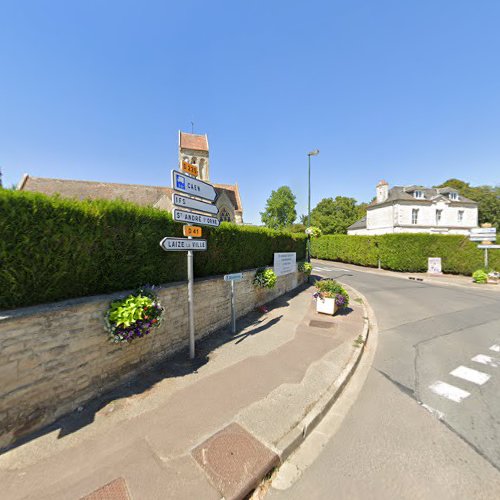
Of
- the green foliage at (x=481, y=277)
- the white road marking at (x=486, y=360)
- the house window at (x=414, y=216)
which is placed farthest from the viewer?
the house window at (x=414, y=216)

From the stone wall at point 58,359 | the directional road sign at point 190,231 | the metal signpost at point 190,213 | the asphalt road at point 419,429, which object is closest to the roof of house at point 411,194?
the asphalt road at point 419,429

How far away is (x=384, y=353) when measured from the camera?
5.40 m

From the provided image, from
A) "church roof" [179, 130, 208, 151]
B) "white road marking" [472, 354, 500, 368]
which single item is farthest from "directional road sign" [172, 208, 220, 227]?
"church roof" [179, 130, 208, 151]

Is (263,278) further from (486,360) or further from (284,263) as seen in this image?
(486,360)

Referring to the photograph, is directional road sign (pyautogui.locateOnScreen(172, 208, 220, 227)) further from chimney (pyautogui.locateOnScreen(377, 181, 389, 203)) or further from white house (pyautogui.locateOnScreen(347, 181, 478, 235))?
chimney (pyautogui.locateOnScreen(377, 181, 389, 203))

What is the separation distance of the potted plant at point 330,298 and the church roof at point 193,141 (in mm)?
30949

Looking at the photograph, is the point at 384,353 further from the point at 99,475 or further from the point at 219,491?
the point at 99,475

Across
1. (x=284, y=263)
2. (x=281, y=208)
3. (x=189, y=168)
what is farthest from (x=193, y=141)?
(x=189, y=168)

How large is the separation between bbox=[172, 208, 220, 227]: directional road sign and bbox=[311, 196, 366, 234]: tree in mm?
42849

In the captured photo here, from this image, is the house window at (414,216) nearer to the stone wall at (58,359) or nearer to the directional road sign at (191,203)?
the directional road sign at (191,203)

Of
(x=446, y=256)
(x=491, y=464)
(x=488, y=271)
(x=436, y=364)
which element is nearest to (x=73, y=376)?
(x=491, y=464)

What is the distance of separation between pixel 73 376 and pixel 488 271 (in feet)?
75.7

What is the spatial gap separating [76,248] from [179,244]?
5.20 feet

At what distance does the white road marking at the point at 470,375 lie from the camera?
166 inches
